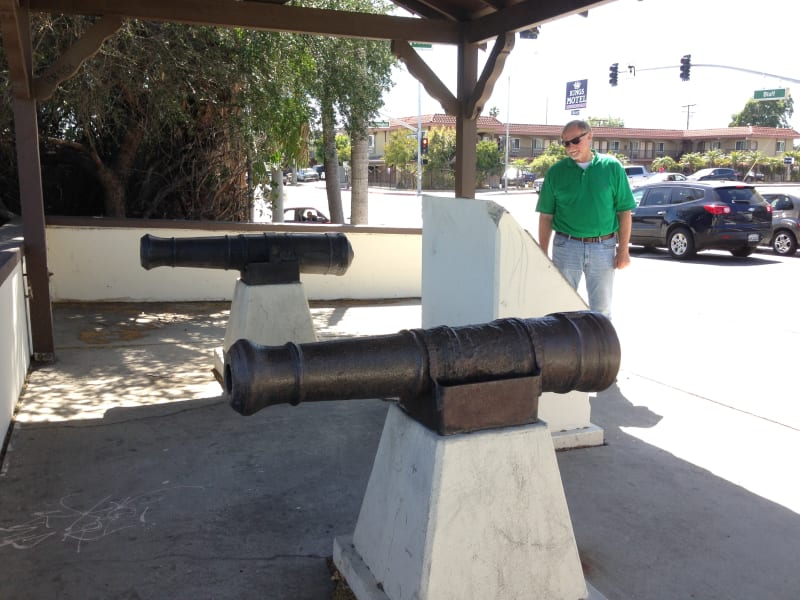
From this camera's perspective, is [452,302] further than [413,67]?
No

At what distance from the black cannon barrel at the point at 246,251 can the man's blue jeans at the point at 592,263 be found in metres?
1.64

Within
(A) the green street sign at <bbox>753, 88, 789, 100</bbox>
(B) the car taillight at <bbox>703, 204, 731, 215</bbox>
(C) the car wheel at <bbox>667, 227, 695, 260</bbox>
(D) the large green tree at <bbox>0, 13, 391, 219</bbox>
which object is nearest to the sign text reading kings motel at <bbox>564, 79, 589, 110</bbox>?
(A) the green street sign at <bbox>753, 88, 789, 100</bbox>

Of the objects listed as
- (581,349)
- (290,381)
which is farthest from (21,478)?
(581,349)

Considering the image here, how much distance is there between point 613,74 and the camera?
3422 centimetres

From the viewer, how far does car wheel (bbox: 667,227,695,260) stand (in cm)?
1555

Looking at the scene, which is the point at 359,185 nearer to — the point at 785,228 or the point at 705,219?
the point at 705,219

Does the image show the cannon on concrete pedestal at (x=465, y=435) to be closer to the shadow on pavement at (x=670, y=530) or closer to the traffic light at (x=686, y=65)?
the shadow on pavement at (x=670, y=530)

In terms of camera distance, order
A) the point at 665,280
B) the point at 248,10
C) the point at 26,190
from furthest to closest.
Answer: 1. the point at 665,280
2. the point at 248,10
3. the point at 26,190

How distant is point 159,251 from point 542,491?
12.3 ft

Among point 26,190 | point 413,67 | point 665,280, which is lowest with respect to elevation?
point 665,280

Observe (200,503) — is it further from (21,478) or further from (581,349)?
(581,349)

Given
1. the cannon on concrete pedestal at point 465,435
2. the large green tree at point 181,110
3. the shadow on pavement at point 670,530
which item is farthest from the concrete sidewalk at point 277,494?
the large green tree at point 181,110

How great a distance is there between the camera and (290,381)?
2221mm

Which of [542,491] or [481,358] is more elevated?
[481,358]
